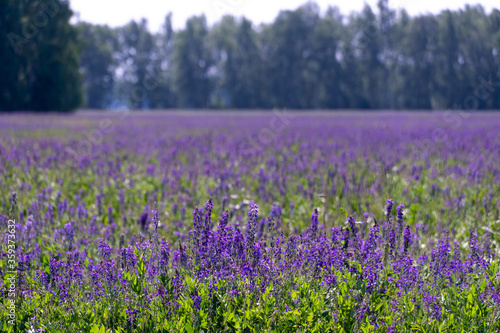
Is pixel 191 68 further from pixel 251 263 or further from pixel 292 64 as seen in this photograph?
pixel 251 263

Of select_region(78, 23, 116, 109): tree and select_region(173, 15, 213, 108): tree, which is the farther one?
select_region(173, 15, 213, 108): tree

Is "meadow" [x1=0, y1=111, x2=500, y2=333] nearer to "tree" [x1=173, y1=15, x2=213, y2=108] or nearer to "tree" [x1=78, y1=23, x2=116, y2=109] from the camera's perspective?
"tree" [x1=173, y1=15, x2=213, y2=108]

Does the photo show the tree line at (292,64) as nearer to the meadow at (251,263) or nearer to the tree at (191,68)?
the tree at (191,68)

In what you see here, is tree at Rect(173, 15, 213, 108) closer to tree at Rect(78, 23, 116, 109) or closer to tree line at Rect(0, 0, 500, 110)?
tree line at Rect(0, 0, 500, 110)

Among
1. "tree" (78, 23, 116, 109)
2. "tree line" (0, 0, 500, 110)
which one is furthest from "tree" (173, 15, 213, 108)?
"tree" (78, 23, 116, 109)

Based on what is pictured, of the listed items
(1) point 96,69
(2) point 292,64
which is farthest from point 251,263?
(1) point 96,69

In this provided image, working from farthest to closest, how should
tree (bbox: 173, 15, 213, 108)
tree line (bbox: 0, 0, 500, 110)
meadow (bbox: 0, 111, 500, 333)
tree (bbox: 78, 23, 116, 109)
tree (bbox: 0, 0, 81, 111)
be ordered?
tree (bbox: 173, 15, 213, 108) < tree (bbox: 78, 23, 116, 109) < tree line (bbox: 0, 0, 500, 110) < tree (bbox: 0, 0, 81, 111) < meadow (bbox: 0, 111, 500, 333)

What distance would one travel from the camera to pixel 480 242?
3.86m

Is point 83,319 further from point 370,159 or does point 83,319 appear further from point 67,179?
point 370,159

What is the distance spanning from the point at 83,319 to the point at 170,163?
5.74m

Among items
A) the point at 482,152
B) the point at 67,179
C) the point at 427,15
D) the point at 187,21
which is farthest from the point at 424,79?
the point at 67,179

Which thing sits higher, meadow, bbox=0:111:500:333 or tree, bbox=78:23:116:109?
tree, bbox=78:23:116:109

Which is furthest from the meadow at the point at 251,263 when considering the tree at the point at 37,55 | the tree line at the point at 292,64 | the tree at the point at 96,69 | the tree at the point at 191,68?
the tree at the point at 96,69

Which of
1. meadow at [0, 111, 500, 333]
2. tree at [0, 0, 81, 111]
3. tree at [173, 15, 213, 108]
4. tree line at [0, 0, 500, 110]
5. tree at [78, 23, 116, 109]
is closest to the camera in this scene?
meadow at [0, 111, 500, 333]
